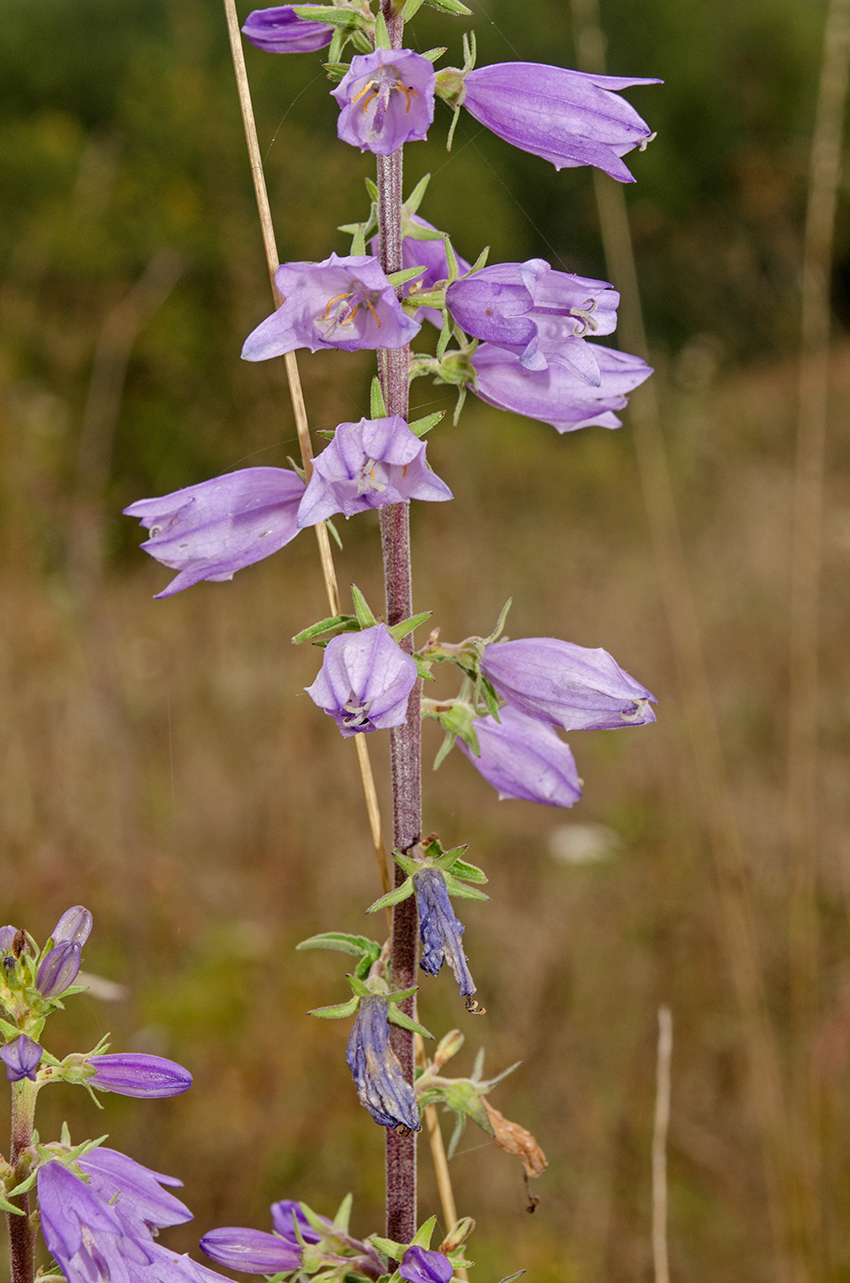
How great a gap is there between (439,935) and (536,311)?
95cm

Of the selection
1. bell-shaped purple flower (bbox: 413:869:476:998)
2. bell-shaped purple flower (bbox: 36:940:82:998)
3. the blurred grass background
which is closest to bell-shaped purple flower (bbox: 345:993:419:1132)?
bell-shaped purple flower (bbox: 413:869:476:998)

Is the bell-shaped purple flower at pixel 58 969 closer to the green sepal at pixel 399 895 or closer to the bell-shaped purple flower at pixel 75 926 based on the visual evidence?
the bell-shaped purple flower at pixel 75 926

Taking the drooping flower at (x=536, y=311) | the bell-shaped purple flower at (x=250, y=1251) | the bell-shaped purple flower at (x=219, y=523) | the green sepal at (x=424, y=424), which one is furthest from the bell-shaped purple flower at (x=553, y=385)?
the bell-shaped purple flower at (x=250, y=1251)

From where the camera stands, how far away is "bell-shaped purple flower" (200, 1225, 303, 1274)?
62.3 inches

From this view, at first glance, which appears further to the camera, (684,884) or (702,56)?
(702,56)

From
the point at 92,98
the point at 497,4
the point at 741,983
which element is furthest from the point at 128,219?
the point at 741,983

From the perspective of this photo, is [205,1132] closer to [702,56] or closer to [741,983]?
[741,983]

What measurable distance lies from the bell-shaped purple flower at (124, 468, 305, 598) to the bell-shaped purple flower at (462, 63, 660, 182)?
0.68 m

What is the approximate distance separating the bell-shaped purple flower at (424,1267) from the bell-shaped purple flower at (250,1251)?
23cm

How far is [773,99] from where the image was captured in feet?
113

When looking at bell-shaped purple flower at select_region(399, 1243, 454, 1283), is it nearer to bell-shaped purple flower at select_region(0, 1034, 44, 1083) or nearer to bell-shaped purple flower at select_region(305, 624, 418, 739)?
bell-shaped purple flower at select_region(0, 1034, 44, 1083)

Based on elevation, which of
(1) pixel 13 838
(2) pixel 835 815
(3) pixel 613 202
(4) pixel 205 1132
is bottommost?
(2) pixel 835 815

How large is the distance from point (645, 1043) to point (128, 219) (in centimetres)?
1820

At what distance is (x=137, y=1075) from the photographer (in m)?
1.38
